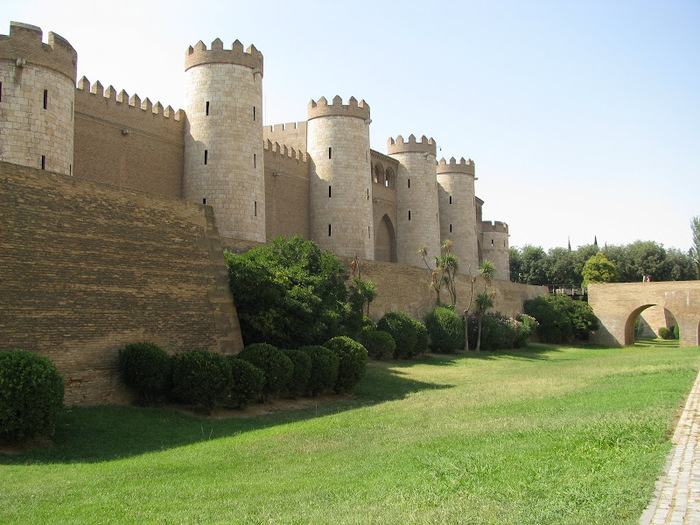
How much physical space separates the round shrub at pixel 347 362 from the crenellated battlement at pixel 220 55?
12.7 metres

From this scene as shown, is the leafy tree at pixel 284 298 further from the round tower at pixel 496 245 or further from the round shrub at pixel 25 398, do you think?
the round tower at pixel 496 245

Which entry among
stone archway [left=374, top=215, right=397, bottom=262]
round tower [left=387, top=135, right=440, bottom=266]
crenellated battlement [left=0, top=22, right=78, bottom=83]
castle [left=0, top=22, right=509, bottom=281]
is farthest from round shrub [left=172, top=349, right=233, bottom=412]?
round tower [left=387, top=135, right=440, bottom=266]

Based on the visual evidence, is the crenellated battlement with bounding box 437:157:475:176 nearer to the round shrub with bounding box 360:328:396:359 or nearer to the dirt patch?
the round shrub with bounding box 360:328:396:359

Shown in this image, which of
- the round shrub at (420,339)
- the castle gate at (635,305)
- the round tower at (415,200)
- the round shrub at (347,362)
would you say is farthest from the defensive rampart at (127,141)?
the castle gate at (635,305)

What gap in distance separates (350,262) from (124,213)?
1177 centimetres

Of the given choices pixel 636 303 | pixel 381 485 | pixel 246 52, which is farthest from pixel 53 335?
pixel 636 303

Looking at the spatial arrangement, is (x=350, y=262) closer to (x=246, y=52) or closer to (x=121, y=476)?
(x=246, y=52)

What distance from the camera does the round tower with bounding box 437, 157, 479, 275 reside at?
4634cm

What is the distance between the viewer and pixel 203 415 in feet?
46.4

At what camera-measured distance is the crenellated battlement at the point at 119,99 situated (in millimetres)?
23688

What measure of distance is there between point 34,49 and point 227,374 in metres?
11.2

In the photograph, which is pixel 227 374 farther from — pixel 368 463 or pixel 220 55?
pixel 220 55

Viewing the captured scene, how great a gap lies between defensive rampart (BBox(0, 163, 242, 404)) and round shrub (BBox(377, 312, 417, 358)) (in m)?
10.3

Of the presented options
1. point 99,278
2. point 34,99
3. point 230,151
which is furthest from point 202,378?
point 230,151
